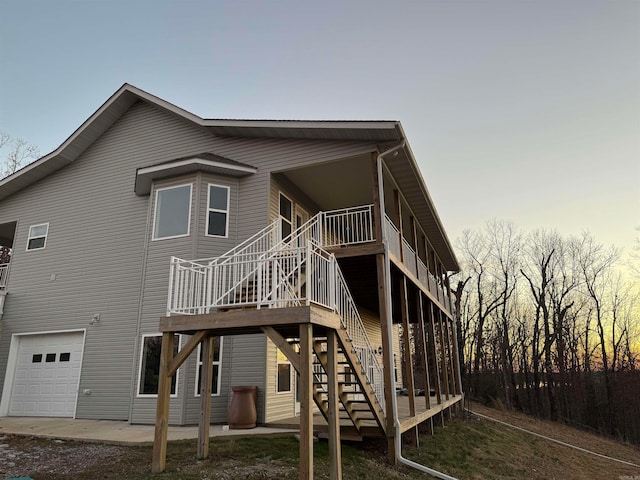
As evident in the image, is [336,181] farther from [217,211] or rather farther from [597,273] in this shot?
[597,273]

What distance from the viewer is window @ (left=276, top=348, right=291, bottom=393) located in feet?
36.1

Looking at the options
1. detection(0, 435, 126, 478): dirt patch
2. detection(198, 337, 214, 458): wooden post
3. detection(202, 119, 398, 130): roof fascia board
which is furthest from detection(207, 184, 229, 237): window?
detection(0, 435, 126, 478): dirt patch

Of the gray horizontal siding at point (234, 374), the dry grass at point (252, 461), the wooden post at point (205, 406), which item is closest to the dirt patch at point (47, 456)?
the dry grass at point (252, 461)

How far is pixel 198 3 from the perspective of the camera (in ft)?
44.1

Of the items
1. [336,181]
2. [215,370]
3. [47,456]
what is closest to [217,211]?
[336,181]

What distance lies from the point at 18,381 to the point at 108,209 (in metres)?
5.54

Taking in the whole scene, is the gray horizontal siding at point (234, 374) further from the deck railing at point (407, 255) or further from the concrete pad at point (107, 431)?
the deck railing at point (407, 255)

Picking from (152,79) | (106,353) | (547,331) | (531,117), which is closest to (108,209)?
(106,353)

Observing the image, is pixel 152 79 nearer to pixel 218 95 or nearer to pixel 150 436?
pixel 218 95

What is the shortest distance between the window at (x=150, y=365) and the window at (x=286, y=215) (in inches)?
156

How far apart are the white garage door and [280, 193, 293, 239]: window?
6.26 metres

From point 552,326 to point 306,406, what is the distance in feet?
105

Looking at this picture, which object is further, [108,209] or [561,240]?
[561,240]

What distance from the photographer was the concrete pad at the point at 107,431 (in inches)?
337
